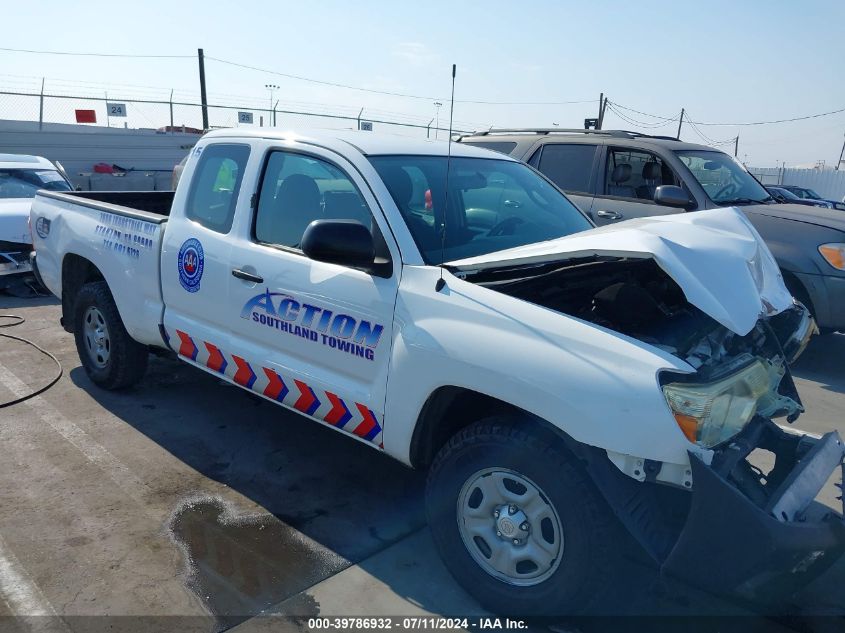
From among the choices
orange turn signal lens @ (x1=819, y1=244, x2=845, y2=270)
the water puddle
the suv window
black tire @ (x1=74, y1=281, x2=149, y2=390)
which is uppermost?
the suv window

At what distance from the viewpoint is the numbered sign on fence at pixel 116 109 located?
18719 millimetres

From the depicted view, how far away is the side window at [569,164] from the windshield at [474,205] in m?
3.29

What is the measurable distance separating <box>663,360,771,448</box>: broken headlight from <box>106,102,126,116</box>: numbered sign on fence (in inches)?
750

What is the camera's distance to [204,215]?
14.1 ft

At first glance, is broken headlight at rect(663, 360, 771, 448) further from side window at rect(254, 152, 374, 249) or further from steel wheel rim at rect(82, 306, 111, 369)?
steel wheel rim at rect(82, 306, 111, 369)

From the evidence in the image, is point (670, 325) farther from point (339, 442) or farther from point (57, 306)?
point (57, 306)

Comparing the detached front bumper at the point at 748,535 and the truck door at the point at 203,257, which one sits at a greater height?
the truck door at the point at 203,257

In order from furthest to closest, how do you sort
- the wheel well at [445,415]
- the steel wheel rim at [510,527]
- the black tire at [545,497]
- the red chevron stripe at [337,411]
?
the red chevron stripe at [337,411], the wheel well at [445,415], the steel wheel rim at [510,527], the black tire at [545,497]

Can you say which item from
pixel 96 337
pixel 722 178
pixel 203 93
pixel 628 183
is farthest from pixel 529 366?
pixel 203 93

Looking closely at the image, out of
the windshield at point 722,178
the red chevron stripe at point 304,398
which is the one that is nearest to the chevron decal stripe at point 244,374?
the red chevron stripe at point 304,398

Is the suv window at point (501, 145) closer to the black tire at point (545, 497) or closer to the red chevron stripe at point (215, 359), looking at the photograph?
the red chevron stripe at point (215, 359)

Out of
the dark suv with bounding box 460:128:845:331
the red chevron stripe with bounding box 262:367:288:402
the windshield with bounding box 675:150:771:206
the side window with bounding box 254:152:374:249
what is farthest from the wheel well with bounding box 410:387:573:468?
the windshield with bounding box 675:150:771:206

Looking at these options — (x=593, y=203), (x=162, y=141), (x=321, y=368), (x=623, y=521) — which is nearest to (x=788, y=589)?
(x=623, y=521)

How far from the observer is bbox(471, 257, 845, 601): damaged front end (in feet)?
7.95
